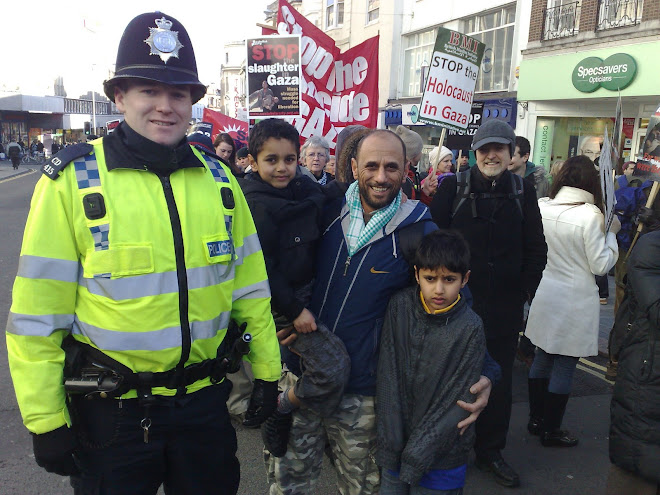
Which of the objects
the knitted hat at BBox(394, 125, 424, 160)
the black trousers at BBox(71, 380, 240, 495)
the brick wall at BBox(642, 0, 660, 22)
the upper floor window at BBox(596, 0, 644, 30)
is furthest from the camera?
the upper floor window at BBox(596, 0, 644, 30)

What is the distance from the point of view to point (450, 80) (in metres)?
5.88

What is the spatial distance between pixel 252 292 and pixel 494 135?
1992 millimetres

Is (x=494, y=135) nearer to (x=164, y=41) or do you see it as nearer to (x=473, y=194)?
(x=473, y=194)

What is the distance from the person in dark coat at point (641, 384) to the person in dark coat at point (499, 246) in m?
0.90

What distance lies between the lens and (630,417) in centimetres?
251

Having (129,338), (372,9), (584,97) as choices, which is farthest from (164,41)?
(372,9)

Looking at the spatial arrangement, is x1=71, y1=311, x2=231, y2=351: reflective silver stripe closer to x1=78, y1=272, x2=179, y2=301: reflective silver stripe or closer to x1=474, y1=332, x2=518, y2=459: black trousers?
x1=78, y1=272, x2=179, y2=301: reflective silver stripe

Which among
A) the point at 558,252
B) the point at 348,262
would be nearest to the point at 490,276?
the point at 558,252

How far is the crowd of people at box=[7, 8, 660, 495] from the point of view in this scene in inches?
70.6

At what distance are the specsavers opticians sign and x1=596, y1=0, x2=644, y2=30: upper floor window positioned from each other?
0.74 meters

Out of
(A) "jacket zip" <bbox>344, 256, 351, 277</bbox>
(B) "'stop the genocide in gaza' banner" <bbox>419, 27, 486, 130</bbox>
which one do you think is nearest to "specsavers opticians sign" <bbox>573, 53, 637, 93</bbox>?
(B) "'stop the genocide in gaza' banner" <bbox>419, 27, 486, 130</bbox>

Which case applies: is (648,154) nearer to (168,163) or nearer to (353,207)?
(353,207)

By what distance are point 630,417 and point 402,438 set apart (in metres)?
1.05

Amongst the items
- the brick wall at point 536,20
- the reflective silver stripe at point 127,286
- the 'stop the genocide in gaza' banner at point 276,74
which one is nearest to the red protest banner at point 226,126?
the 'stop the genocide in gaza' banner at point 276,74
